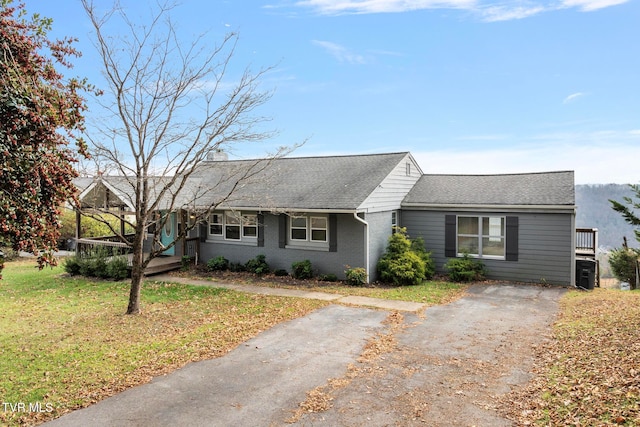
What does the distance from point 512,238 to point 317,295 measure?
295 inches

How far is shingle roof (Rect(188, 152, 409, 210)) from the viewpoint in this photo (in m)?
14.6

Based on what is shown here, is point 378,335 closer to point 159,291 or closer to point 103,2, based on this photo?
point 159,291

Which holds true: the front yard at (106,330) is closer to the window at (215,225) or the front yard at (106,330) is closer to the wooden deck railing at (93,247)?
the wooden deck railing at (93,247)

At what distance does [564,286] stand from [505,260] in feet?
6.61

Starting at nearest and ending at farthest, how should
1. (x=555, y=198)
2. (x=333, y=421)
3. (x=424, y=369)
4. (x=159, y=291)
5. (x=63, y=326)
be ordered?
(x=333, y=421)
(x=424, y=369)
(x=63, y=326)
(x=159, y=291)
(x=555, y=198)

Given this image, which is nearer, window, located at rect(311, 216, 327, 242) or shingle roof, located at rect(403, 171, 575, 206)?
shingle roof, located at rect(403, 171, 575, 206)

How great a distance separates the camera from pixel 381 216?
15.2 meters

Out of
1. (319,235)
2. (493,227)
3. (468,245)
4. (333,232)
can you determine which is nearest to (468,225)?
(468,245)

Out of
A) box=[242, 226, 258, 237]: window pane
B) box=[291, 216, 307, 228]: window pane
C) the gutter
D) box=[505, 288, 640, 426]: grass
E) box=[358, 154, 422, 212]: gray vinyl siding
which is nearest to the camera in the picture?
box=[505, 288, 640, 426]: grass

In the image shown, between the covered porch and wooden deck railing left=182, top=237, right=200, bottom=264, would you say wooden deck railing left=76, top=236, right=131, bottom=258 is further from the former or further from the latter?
wooden deck railing left=182, top=237, right=200, bottom=264

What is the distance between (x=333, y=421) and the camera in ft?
16.6

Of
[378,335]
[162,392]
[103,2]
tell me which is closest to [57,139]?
[162,392]

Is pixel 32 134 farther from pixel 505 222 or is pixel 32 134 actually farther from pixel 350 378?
pixel 505 222

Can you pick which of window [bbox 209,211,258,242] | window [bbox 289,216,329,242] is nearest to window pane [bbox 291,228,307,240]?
window [bbox 289,216,329,242]
